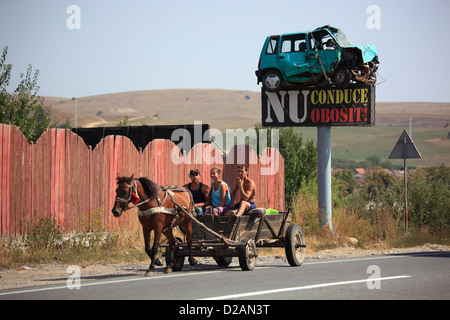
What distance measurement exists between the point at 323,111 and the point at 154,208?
1104 centimetres

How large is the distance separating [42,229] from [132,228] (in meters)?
3.21

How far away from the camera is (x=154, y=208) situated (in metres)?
13.2

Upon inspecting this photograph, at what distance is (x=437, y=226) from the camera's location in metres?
24.5

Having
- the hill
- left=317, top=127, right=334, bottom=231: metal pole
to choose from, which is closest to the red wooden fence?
left=317, top=127, right=334, bottom=231: metal pole

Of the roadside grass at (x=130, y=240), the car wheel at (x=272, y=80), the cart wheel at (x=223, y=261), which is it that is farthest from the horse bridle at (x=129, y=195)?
the car wheel at (x=272, y=80)

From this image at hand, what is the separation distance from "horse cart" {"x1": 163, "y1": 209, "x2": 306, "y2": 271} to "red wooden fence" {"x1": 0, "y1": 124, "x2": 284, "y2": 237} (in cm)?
417

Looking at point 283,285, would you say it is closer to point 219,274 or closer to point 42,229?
point 219,274

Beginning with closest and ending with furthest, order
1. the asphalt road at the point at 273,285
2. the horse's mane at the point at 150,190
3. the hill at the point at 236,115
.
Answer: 1. the asphalt road at the point at 273,285
2. the horse's mane at the point at 150,190
3. the hill at the point at 236,115

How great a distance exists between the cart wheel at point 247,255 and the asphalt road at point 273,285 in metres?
0.16

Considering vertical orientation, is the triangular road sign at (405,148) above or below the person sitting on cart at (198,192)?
above

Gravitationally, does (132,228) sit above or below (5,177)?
below

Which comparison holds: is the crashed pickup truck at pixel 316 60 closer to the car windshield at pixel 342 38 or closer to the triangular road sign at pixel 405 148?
the car windshield at pixel 342 38

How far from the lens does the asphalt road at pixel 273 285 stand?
1053 cm
